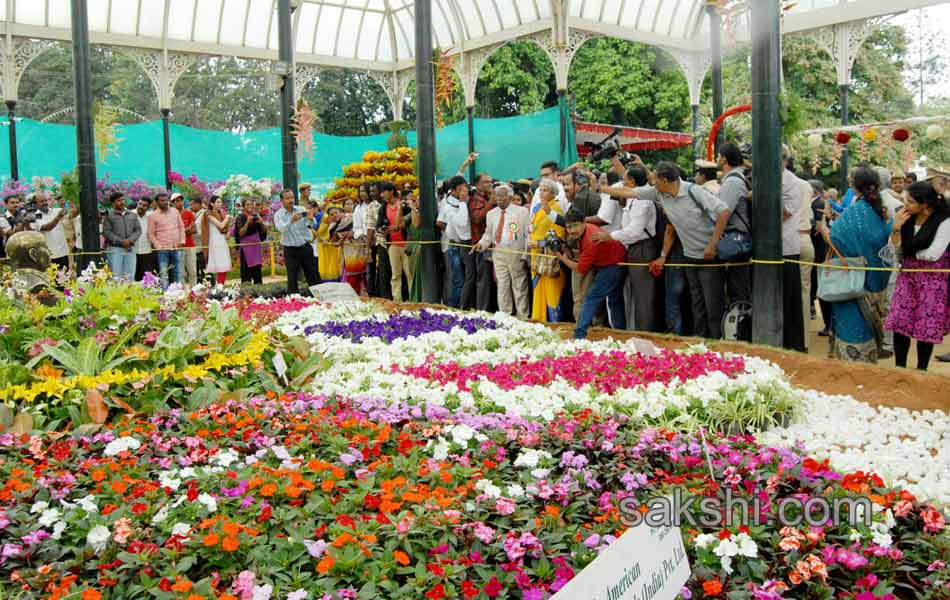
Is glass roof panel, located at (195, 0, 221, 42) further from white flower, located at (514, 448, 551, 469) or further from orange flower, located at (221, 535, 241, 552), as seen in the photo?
orange flower, located at (221, 535, 241, 552)

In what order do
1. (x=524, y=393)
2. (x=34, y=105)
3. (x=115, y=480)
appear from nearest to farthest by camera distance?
(x=115, y=480), (x=524, y=393), (x=34, y=105)

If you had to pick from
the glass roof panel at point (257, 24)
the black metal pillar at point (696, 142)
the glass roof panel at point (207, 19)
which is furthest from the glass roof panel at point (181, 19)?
the black metal pillar at point (696, 142)

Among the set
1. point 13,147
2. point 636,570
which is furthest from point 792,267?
point 13,147

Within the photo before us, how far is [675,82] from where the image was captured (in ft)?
92.3

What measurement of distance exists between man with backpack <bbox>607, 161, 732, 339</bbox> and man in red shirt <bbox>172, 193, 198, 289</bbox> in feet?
25.9

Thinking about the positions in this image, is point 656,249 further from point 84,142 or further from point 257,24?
point 257,24

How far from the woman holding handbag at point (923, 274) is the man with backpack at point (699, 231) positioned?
54.8 inches

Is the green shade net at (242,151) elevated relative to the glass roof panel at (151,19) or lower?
lower

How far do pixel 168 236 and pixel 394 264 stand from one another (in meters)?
3.71

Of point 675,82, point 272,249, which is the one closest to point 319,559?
point 272,249

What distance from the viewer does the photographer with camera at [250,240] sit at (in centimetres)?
1434

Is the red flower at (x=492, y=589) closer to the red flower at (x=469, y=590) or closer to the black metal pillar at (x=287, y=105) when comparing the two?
the red flower at (x=469, y=590)

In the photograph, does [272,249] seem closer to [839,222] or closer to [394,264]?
[394,264]

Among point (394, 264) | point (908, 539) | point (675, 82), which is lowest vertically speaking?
point (908, 539)
